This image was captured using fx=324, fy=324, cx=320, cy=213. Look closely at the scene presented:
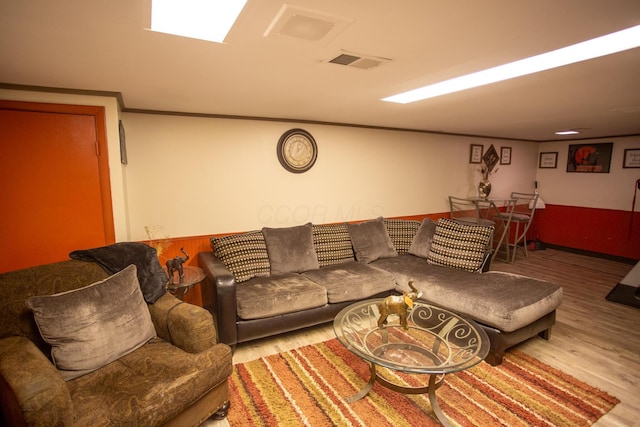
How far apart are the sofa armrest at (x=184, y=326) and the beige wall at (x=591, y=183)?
665cm

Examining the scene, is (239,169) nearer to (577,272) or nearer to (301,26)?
(301,26)

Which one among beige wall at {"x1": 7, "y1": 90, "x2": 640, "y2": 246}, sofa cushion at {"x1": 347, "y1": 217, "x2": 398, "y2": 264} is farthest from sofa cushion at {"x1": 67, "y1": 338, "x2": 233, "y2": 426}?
sofa cushion at {"x1": 347, "y1": 217, "x2": 398, "y2": 264}

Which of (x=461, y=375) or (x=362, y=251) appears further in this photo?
(x=362, y=251)

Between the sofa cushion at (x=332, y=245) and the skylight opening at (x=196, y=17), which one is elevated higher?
the skylight opening at (x=196, y=17)

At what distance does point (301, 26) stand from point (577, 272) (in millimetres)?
5406

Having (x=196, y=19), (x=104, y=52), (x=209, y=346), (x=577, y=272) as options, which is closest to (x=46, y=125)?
(x=104, y=52)

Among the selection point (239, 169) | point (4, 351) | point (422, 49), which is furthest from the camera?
point (239, 169)

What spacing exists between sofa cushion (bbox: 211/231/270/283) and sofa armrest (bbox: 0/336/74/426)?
158cm

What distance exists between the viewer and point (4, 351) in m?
1.44

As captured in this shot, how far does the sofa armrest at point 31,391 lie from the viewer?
3.95 ft

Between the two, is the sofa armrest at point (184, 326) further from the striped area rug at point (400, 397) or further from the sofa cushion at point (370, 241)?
the sofa cushion at point (370, 241)

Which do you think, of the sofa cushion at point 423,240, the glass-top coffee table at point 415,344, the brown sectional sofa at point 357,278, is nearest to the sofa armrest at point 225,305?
the brown sectional sofa at point 357,278

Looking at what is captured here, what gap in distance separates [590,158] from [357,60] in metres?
6.02

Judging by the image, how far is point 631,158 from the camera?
523 centimetres
